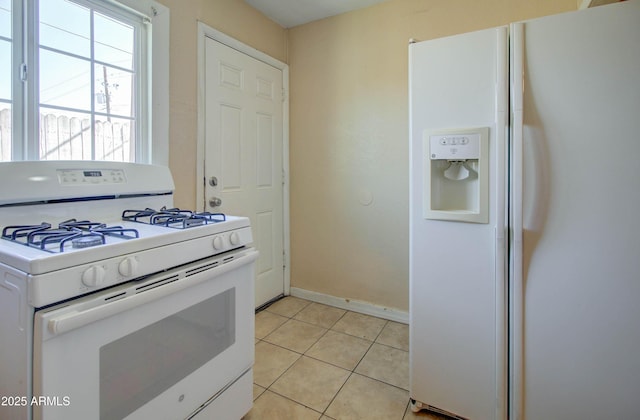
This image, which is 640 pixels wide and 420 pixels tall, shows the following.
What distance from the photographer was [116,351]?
0.92m

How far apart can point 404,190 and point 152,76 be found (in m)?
1.78

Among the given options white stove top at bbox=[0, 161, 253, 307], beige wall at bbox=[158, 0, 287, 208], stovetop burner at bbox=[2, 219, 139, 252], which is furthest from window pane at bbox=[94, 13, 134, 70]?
stovetop burner at bbox=[2, 219, 139, 252]

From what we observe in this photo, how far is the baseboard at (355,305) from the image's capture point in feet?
7.98

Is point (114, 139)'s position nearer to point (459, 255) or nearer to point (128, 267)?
point (128, 267)

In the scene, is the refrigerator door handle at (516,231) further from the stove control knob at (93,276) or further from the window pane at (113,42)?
the window pane at (113,42)

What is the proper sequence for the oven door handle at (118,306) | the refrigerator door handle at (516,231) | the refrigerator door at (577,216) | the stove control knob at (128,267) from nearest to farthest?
the oven door handle at (118,306)
the stove control knob at (128,267)
the refrigerator door at (577,216)
the refrigerator door handle at (516,231)

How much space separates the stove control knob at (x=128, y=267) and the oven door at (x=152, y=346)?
4 cm

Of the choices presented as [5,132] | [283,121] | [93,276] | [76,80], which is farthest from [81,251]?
[283,121]

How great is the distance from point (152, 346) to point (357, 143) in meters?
1.99

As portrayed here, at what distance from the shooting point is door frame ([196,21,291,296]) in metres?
2.05

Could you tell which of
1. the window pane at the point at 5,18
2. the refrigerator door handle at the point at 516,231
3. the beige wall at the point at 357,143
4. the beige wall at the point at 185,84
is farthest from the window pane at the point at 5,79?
the refrigerator door handle at the point at 516,231

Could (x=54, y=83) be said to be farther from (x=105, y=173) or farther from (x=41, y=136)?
(x=105, y=173)

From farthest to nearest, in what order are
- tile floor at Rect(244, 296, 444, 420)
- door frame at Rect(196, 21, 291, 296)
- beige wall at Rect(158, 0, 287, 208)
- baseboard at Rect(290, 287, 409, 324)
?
baseboard at Rect(290, 287, 409, 324) → door frame at Rect(196, 21, 291, 296) → beige wall at Rect(158, 0, 287, 208) → tile floor at Rect(244, 296, 444, 420)

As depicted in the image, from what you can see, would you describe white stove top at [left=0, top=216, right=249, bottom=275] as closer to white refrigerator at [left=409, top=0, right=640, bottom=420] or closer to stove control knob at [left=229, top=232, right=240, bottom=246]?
stove control knob at [left=229, top=232, right=240, bottom=246]
